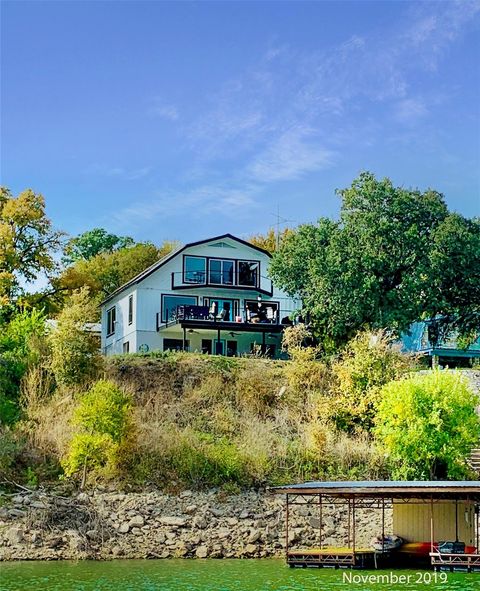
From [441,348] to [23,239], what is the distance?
23.8m

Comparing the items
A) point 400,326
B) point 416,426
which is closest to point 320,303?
point 400,326

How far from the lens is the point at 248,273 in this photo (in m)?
56.6

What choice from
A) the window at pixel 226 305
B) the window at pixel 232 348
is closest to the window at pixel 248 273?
the window at pixel 226 305

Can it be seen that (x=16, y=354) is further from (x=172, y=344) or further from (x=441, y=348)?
(x=441, y=348)

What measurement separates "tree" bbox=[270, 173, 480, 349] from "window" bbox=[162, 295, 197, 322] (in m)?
6.65

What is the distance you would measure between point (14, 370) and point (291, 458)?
42.1ft

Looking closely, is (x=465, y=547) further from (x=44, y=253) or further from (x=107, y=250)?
(x=107, y=250)

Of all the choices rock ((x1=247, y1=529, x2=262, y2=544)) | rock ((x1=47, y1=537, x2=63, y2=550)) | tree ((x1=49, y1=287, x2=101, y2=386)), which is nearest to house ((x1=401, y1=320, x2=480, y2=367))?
tree ((x1=49, y1=287, x2=101, y2=386))

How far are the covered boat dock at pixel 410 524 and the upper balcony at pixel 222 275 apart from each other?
21235mm

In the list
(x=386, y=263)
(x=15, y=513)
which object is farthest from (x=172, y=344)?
(x=15, y=513)

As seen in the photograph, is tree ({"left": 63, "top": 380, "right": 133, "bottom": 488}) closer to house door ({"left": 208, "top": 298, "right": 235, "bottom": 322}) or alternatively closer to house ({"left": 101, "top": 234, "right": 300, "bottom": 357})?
house ({"left": 101, "top": 234, "right": 300, "bottom": 357})

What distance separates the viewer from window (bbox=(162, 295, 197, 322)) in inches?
2137

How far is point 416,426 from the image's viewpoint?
1458 inches

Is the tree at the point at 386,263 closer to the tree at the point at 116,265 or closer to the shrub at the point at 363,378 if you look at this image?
the shrub at the point at 363,378
